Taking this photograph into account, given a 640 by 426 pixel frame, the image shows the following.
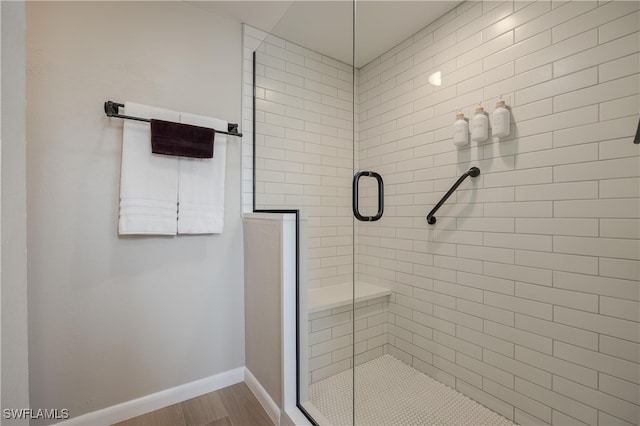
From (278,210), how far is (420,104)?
1201mm

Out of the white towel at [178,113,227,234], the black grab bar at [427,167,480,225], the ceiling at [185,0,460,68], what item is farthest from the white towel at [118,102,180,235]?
the black grab bar at [427,167,480,225]

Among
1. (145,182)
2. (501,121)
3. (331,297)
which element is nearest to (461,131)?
(501,121)

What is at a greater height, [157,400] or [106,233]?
[106,233]

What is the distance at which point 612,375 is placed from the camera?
3.76ft

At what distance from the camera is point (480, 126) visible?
149 cm

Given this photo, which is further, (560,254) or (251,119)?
(251,119)

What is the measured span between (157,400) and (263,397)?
577 mm

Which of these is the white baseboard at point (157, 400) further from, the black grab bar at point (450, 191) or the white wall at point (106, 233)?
the black grab bar at point (450, 191)

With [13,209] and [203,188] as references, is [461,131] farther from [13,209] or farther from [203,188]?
[13,209]

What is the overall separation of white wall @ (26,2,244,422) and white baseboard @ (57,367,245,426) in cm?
3

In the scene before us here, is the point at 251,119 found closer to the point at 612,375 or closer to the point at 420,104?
the point at 420,104

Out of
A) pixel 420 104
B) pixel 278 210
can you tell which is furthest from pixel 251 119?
pixel 420 104

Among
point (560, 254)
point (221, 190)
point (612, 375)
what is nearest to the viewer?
point (612, 375)

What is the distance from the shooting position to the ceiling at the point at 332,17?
1.59m
